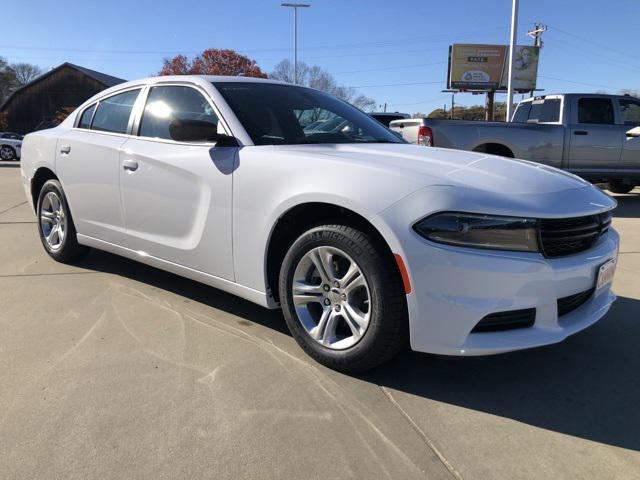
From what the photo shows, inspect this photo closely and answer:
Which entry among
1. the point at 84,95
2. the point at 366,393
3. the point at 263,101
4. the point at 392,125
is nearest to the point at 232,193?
the point at 263,101

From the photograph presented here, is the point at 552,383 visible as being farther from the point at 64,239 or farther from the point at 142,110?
the point at 64,239

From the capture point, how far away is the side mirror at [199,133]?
315 cm

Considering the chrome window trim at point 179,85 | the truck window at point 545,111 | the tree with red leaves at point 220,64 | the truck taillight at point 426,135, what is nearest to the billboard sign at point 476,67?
the tree with red leaves at point 220,64

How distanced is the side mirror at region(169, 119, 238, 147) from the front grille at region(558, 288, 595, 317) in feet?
6.62

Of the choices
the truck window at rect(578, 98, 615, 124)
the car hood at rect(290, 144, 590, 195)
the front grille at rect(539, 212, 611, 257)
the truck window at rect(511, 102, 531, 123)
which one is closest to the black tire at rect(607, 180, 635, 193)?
the truck window at rect(578, 98, 615, 124)

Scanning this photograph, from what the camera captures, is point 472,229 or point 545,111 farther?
point 545,111

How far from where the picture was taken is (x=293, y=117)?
12.0 ft

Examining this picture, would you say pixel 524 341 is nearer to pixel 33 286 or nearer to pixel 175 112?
pixel 175 112

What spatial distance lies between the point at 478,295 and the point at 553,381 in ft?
2.81

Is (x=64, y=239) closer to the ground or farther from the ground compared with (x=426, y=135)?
closer to the ground

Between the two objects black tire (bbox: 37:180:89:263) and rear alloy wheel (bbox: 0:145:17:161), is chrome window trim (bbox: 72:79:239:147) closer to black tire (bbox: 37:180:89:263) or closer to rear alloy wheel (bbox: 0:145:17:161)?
black tire (bbox: 37:180:89:263)

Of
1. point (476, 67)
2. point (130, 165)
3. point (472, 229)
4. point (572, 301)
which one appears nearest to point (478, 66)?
point (476, 67)

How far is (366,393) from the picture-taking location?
266 centimetres

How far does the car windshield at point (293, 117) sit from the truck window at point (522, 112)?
7.27 m
